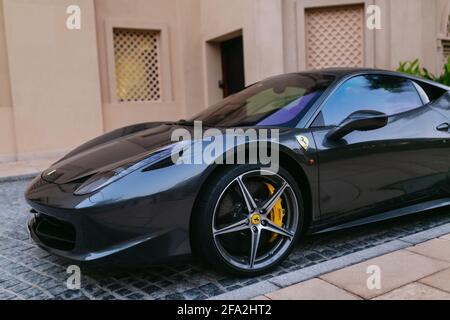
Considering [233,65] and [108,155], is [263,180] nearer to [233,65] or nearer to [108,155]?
[108,155]

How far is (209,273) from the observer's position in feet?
8.92

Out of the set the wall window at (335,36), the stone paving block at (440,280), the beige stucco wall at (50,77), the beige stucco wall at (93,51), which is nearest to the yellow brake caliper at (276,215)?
the stone paving block at (440,280)

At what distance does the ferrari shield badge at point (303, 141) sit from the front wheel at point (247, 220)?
0.22 metres

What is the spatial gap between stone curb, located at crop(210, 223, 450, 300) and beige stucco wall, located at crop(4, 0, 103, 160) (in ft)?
22.4

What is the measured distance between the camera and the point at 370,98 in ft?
10.5

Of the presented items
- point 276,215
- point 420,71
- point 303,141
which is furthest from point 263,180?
point 420,71

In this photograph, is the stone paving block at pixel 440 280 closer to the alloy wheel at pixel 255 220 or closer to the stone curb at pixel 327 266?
the stone curb at pixel 327 266

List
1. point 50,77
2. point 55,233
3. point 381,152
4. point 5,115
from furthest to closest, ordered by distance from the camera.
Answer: point 50,77
point 5,115
point 381,152
point 55,233

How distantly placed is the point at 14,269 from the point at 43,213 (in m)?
0.71

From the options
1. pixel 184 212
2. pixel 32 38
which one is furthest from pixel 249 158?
pixel 32 38

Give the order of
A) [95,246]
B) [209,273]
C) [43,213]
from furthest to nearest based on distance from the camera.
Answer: [209,273]
[43,213]
[95,246]

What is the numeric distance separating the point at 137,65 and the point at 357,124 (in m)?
7.45

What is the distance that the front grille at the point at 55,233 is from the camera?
2.37 metres
